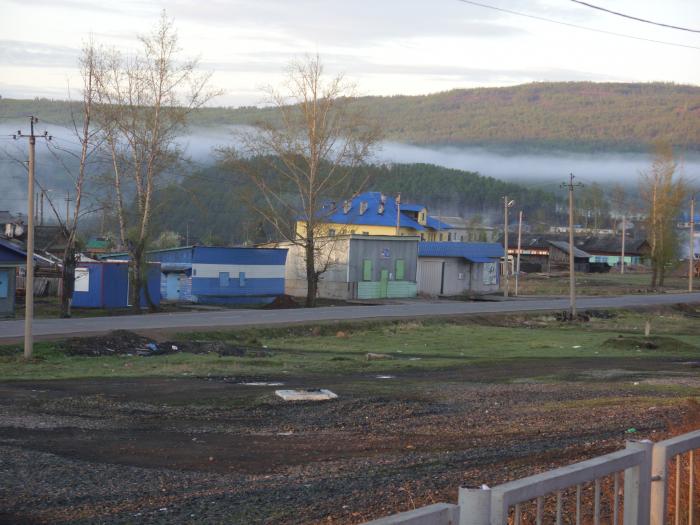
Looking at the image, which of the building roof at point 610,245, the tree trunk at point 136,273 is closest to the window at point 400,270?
the tree trunk at point 136,273

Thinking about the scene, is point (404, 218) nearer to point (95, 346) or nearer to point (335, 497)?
point (95, 346)

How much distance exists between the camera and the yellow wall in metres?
58.1

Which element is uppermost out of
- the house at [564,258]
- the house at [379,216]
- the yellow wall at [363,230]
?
the house at [379,216]

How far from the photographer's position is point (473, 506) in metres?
4.26

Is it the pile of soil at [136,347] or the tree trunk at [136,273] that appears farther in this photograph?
the tree trunk at [136,273]

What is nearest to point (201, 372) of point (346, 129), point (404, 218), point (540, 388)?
point (540, 388)

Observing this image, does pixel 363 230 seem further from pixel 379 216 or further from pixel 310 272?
pixel 310 272

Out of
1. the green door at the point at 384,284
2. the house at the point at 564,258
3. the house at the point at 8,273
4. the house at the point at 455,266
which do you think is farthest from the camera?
the house at the point at 564,258

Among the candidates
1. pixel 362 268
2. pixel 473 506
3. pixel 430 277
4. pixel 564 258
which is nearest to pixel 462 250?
pixel 430 277

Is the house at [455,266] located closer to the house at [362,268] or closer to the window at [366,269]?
the house at [362,268]

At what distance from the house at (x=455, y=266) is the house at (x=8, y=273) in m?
34.4

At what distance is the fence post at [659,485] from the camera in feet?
18.2

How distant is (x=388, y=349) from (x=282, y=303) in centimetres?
2229

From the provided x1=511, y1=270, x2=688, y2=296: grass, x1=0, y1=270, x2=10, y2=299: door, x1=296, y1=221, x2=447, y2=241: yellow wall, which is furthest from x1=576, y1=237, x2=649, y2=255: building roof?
x1=0, y1=270, x2=10, y2=299: door
